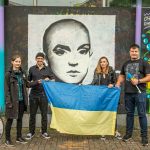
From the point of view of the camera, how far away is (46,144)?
969 centimetres

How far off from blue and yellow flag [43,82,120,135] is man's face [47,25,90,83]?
4.95 feet

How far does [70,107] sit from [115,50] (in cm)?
221

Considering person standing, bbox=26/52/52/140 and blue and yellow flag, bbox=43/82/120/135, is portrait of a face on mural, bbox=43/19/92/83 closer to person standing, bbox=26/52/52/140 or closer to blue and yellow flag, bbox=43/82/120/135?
person standing, bbox=26/52/52/140

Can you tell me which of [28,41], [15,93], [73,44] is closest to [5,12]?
[28,41]

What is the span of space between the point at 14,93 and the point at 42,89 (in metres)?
0.86

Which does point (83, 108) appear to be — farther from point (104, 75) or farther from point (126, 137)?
point (126, 137)

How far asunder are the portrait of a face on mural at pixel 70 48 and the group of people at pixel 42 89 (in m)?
1.29

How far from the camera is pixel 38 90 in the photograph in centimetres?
1012

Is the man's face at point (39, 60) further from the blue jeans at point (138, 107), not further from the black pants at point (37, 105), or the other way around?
the blue jeans at point (138, 107)

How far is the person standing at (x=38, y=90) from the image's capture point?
10016mm

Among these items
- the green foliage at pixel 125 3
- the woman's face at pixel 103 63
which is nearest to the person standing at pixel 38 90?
the woman's face at pixel 103 63

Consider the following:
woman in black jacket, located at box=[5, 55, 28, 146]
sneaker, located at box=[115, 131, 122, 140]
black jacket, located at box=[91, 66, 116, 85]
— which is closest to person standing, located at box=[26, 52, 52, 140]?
woman in black jacket, located at box=[5, 55, 28, 146]

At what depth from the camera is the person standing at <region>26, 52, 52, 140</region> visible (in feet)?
32.9

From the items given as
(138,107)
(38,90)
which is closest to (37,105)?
(38,90)
